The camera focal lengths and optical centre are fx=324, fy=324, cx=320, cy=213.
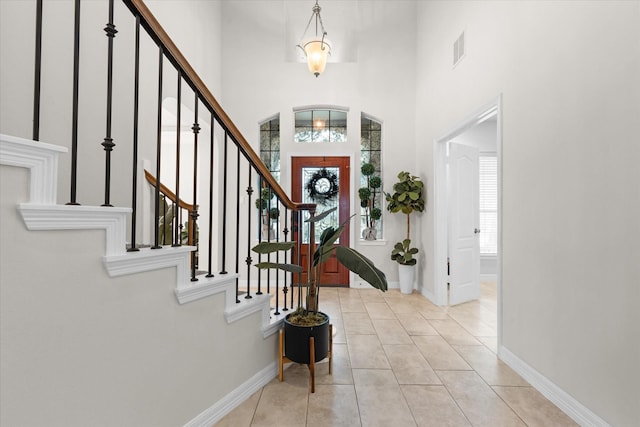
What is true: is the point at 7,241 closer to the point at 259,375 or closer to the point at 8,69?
the point at 8,69

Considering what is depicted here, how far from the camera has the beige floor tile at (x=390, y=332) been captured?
304 centimetres

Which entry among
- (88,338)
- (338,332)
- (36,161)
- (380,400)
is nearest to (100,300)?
(88,338)

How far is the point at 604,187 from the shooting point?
1.75 m

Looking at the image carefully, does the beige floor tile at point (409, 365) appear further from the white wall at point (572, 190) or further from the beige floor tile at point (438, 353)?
the white wall at point (572, 190)

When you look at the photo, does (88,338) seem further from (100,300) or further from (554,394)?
(554,394)

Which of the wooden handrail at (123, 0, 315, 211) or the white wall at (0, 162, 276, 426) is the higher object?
the wooden handrail at (123, 0, 315, 211)

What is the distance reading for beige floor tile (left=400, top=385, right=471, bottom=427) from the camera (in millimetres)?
1843

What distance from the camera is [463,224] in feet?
A: 14.4

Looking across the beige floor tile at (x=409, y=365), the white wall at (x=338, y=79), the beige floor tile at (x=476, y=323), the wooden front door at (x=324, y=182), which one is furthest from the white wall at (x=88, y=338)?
the white wall at (x=338, y=79)

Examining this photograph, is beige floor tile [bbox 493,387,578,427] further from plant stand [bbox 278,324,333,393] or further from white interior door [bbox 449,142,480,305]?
white interior door [bbox 449,142,480,305]

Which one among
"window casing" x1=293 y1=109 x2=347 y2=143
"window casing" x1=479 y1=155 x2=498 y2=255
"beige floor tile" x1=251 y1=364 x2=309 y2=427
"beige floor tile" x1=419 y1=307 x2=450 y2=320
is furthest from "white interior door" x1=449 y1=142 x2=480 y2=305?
"beige floor tile" x1=251 y1=364 x2=309 y2=427

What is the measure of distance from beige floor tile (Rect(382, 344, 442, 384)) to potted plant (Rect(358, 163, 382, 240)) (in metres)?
2.50

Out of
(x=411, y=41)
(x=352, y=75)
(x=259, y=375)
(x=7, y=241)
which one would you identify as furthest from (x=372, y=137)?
(x=7, y=241)

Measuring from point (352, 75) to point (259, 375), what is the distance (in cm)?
475
